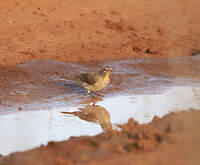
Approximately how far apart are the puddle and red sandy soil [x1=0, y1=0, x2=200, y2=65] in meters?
2.53

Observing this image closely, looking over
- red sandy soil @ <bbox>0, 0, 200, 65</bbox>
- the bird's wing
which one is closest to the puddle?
the bird's wing

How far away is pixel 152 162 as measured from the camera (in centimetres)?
429

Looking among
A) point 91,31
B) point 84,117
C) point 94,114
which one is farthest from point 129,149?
point 91,31

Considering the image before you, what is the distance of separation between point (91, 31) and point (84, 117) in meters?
5.20

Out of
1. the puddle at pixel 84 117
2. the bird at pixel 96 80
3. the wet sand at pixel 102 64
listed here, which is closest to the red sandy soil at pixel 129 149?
the wet sand at pixel 102 64

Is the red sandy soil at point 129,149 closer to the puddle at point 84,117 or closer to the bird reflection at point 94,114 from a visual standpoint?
the puddle at point 84,117

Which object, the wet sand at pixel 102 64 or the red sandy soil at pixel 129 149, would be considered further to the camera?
the wet sand at pixel 102 64

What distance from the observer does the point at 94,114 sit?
791cm

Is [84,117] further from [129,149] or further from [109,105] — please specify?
[129,149]

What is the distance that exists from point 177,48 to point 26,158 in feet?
27.6

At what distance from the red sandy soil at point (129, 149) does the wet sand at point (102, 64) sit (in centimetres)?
1

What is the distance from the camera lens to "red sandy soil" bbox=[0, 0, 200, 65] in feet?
36.3

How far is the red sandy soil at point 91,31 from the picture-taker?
1108 cm

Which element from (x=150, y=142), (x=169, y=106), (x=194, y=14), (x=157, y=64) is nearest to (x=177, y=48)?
(x=157, y=64)
